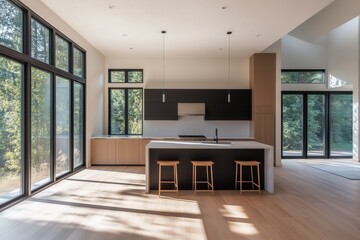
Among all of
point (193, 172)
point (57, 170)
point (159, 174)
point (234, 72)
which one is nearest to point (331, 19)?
point (234, 72)

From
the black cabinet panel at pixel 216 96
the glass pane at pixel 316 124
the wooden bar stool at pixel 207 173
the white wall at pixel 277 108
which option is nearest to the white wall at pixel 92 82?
the black cabinet panel at pixel 216 96

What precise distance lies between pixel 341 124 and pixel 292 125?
1762mm

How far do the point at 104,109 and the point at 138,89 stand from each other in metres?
1.27

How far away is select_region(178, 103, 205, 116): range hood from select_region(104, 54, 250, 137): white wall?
0.33 metres

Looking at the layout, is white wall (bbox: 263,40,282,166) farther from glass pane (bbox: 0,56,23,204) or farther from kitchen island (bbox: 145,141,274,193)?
glass pane (bbox: 0,56,23,204)

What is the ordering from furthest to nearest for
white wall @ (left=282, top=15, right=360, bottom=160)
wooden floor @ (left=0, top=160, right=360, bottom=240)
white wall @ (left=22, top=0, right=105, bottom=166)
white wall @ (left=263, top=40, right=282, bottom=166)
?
white wall @ (left=282, top=15, right=360, bottom=160), white wall @ (left=263, top=40, right=282, bottom=166), white wall @ (left=22, top=0, right=105, bottom=166), wooden floor @ (left=0, top=160, right=360, bottom=240)

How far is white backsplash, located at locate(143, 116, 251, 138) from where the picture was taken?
25.8ft

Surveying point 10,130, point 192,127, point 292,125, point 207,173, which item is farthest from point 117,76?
point 292,125

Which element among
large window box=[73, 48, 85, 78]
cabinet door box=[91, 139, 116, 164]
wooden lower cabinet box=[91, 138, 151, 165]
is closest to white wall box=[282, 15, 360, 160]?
wooden lower cabinet box=[91, 138, 151, 165]

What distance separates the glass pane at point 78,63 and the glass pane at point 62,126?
584mm

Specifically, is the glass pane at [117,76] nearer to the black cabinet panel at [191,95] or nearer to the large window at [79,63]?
the large window at [79,63]

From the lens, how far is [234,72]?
7.91 m

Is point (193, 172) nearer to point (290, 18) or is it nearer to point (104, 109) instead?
point (290, 18)

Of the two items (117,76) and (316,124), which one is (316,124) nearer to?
(316,124)
